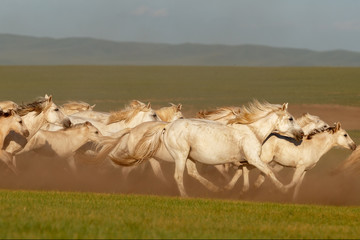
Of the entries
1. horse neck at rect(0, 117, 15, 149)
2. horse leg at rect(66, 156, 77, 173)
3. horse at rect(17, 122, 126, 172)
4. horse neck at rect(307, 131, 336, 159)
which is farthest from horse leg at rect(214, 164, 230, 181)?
horse neck at rect(0, 117, 15, 149)

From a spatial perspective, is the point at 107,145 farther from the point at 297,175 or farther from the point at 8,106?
the point at 297,175

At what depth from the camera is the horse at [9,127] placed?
1616 cm

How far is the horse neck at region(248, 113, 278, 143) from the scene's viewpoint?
15430mm

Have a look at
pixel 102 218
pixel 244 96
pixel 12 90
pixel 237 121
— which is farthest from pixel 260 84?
pixel 102 218

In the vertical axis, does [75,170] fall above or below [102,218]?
above

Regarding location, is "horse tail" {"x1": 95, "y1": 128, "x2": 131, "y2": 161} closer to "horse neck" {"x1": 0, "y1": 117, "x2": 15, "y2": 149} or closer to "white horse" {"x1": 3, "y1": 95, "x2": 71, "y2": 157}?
"white horse" {"x1": 3, "y1": 95, "x2": 71, "y2": 157}

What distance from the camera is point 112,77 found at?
80875 millimetres

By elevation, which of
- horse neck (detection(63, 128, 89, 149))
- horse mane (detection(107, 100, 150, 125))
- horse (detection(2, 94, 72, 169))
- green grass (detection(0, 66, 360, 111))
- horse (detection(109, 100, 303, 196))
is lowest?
horse (detection(109, 100, 303, 196))

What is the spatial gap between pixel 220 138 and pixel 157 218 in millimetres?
4285

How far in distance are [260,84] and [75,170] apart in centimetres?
5794

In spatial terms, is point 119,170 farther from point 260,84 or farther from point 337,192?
point 260,84

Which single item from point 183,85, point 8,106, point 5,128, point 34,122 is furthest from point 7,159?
point 183,85

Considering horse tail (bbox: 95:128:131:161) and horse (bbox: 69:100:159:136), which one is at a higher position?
horse (bbox: 69:100:159:136)

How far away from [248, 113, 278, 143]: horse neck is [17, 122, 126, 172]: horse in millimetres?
3545
